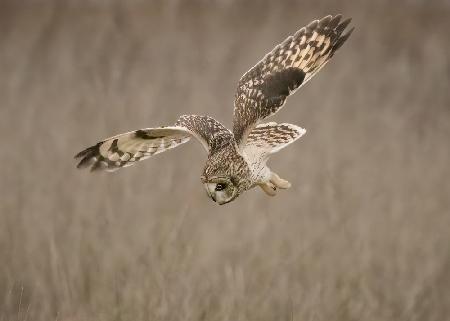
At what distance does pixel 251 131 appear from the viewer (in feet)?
11.3

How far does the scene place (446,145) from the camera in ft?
20.9

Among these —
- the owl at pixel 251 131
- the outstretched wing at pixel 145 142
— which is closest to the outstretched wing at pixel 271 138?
the owl at pixel 251 131

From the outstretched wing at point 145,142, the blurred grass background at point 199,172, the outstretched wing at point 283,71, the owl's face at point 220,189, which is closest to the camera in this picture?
the owl's face at point 220,189

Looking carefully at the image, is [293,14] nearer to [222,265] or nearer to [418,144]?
[418,144]

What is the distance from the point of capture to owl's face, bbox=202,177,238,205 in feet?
9.93

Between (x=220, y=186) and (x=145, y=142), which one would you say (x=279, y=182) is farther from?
(x=145, y=142)

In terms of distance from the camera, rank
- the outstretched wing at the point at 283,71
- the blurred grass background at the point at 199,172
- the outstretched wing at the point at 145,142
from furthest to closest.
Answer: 1. the blurred grass background at the point at 199,172
2. the outstretched wing at the point at 145,142
3. the outstretched wing at the point at 283,71

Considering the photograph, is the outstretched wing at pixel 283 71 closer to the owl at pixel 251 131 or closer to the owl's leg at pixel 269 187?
the owl at pixel 251 131

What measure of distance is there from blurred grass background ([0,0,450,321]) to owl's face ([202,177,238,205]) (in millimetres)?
411

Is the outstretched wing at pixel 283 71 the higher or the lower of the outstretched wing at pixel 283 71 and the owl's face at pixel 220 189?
the higher

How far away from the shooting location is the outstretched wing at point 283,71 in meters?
3.21

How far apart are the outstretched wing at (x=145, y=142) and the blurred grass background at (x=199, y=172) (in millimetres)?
242

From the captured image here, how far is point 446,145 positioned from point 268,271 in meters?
2.52

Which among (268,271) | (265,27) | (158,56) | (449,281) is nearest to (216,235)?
(268,271)
